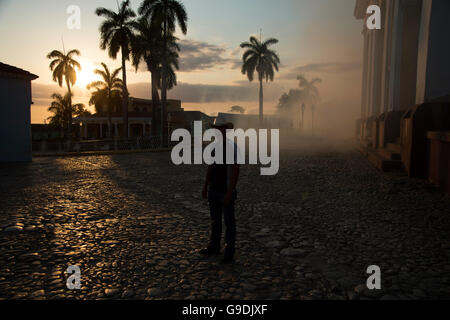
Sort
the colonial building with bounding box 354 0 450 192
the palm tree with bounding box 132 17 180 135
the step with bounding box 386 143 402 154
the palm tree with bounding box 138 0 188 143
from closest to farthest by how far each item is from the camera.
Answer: the colonial building with bounding box 354 0 450 192, the step with bounding box 386 143 402 154, the palm tree with bounding box 138 0 188 143, the palm tree with bounding box 132 17 180 135

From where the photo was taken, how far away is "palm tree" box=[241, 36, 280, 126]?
48125mm

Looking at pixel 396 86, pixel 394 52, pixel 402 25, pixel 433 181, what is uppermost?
pixel 402 25

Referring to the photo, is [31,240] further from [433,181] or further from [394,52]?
[394,52]

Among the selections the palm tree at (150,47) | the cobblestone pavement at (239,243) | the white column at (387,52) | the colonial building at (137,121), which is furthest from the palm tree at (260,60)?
the cobblestone pavement at (239,243)

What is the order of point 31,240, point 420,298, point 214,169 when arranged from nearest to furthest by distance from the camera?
1. point 420,298
2. point 214,169
3. point 31,240

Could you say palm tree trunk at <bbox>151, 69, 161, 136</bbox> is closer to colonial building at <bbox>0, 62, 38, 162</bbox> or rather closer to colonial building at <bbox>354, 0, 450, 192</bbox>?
colonial building at <bbox>0, 62, 38, 162</bbox>

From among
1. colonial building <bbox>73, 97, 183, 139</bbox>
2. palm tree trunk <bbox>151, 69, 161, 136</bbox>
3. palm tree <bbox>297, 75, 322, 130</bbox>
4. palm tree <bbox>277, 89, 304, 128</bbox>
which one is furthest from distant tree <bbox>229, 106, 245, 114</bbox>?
palm tree trunk <bbox>151, 69, 161, 136</bbox>

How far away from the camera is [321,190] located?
319 inches

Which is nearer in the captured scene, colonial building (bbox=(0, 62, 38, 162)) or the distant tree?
colonial building (bbox=(0, 62, 38, 162))

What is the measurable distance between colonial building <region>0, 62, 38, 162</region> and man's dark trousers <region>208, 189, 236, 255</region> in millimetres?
16159

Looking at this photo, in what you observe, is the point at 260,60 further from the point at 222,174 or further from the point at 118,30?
the point at 222,174

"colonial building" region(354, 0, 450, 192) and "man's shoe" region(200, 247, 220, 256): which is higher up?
"colonial building" region(354, 0, 450, 192)
